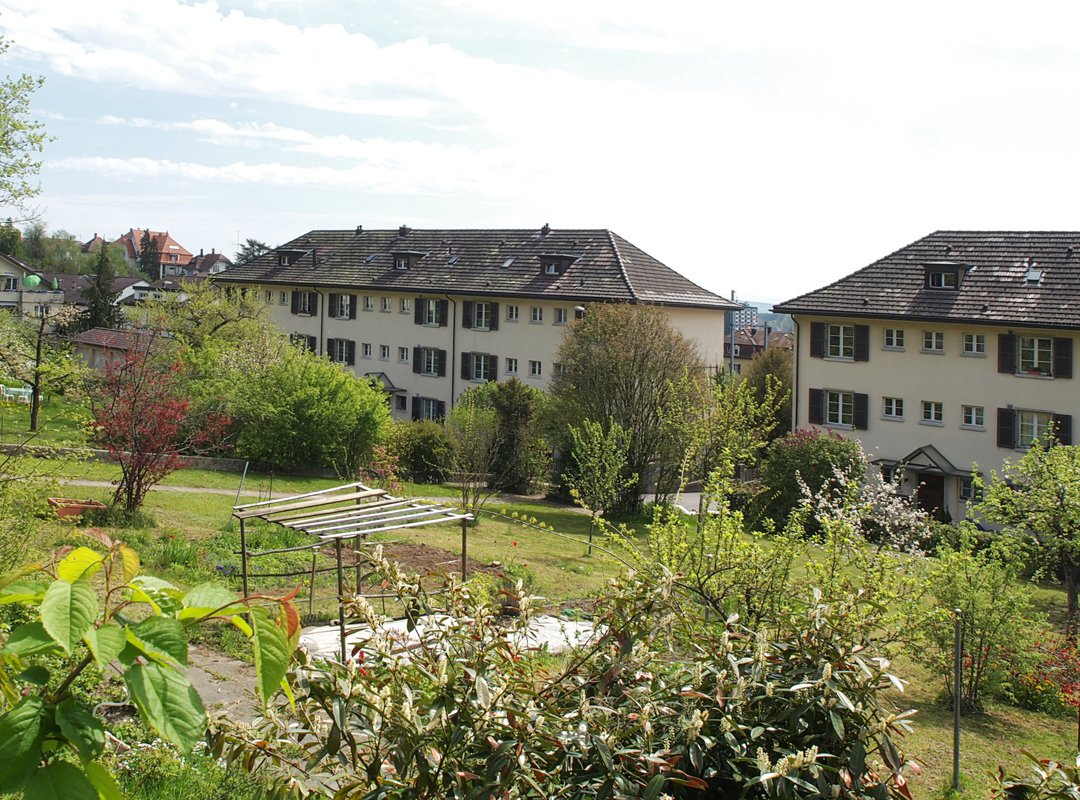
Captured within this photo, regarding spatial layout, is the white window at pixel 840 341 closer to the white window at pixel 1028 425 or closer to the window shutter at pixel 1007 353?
the window shutter at pixel 1007 353

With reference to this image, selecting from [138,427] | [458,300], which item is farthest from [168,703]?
[458,300]

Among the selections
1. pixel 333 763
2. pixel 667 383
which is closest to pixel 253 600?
pixel 333 763

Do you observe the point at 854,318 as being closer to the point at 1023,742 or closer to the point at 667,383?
the point at 667,383

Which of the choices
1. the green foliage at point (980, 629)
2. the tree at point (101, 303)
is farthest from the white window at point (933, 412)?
the tree at point (101, 303)

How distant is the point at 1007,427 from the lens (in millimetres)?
35906

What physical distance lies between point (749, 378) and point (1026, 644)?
1656 inches

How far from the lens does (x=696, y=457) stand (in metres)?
30.5

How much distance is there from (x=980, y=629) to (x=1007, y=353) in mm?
23813

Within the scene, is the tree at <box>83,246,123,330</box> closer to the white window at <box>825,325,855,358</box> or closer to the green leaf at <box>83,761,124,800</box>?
the white window at <box>825,325,855,358</box>

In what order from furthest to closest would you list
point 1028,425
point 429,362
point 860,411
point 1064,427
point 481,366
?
point 429,362, point 481,366, point 860,411, point 1028,425, point 1064,427

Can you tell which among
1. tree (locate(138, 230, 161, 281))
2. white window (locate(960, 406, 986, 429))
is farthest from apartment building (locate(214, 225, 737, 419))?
tree (locate(138, 230, 161, 281))

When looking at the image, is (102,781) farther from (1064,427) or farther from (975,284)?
(975,284)

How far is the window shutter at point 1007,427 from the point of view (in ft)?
117

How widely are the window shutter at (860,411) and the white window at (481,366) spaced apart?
18.5m
